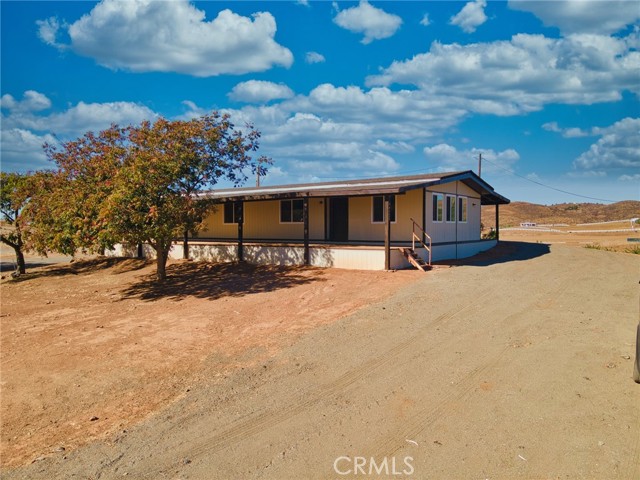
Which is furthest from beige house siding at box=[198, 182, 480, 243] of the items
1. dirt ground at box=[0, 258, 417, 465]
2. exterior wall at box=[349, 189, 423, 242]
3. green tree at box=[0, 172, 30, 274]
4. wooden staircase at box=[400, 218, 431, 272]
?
green tree at box=[0, 172, 30, 274]

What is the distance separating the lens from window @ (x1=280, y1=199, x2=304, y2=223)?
68.3ft

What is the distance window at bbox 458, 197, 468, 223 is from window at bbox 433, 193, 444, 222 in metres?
1.76

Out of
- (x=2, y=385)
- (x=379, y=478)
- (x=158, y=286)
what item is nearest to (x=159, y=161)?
(x=158, y=286)

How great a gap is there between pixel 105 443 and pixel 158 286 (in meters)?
11.0

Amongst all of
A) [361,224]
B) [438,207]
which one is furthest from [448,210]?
[361,224]

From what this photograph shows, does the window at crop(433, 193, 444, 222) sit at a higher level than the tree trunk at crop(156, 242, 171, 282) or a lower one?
higher

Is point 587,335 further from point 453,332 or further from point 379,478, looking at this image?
point 379,478

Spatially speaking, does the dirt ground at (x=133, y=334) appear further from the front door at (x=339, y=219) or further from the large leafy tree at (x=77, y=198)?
the front door at (x=339, y=219)

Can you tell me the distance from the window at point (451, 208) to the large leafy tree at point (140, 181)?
7.76 metres

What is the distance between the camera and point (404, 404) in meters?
5.33

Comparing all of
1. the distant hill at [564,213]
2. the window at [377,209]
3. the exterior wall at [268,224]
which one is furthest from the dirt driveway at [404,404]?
the distant hill at [564,213]

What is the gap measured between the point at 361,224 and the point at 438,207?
3129 millimetres

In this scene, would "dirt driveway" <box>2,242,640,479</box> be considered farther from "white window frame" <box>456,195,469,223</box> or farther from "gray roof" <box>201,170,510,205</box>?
"white window frame" <box>456,195,469,223</box>

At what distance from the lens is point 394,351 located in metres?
7.30
